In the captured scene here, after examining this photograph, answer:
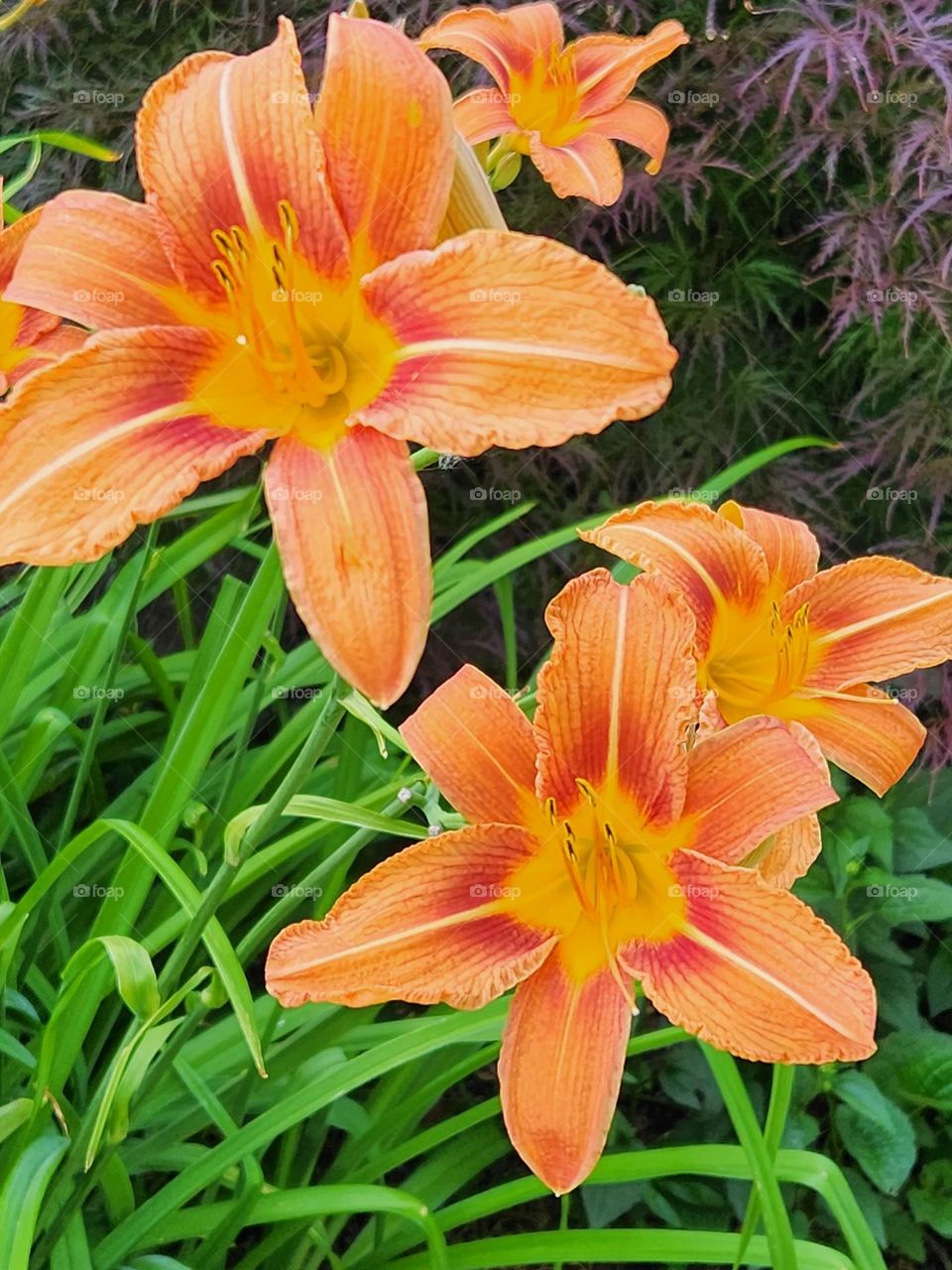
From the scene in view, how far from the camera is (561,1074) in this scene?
0.71 metres

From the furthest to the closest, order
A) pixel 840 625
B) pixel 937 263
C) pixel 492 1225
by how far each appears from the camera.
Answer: pixel 492 1225
pixel 937 263
pixel 840 625

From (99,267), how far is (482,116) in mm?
541

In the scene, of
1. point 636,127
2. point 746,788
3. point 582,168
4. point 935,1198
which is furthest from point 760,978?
point 935,1198

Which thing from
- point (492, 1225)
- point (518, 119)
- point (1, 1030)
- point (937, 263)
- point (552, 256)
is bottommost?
point (492, 1225)

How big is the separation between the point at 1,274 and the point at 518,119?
0.53 metres

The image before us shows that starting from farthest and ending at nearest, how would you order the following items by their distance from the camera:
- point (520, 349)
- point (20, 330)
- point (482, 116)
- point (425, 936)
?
point (482, 116) < point (20, 330) < point (425, 936) < point (520, 349)

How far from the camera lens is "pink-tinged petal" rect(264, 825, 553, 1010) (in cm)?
66

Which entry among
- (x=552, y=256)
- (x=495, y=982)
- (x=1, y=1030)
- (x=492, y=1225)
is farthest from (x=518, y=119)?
(x=492, y=1225)

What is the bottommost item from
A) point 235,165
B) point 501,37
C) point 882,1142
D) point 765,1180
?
point 882,1142

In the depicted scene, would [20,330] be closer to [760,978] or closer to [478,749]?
[478,749]

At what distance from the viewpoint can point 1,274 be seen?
0.96 m

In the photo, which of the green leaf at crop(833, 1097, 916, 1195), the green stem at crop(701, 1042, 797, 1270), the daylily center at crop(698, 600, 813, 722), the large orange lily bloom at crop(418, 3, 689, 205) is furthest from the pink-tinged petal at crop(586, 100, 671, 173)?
the green leaf at crop(833, 1097, 916, 1195)

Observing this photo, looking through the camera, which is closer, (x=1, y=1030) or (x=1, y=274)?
(x=1, y=274)

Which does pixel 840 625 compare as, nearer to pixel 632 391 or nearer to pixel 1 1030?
pixel 632 391
